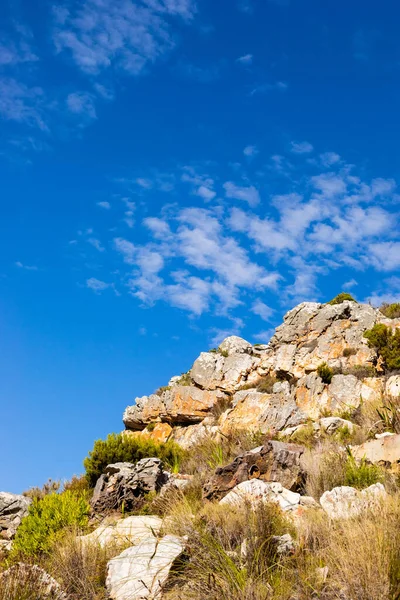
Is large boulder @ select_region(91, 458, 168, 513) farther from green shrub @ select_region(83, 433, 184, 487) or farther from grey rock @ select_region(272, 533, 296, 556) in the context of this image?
grey rock @ select_region(272, 533, 296, 556)

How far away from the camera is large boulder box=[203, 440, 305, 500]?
9.59 m

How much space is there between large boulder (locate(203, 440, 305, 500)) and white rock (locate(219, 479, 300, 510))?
1.02 m

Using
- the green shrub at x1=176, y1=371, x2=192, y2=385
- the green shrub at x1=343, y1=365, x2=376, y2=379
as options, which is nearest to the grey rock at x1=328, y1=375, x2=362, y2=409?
the green shrub at x1=343, y1=365, x2=376, y2=379

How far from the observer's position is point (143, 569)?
18.6 feet

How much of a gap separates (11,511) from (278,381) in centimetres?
1422

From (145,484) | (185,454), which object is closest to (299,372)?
(185,454)

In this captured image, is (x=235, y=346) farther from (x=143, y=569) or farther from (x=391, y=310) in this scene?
(x=143, y=569)

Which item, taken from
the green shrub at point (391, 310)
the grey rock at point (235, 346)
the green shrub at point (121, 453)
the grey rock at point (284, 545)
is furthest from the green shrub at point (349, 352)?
the grey rock at point (284, 545)

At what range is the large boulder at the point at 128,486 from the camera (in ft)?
36.3

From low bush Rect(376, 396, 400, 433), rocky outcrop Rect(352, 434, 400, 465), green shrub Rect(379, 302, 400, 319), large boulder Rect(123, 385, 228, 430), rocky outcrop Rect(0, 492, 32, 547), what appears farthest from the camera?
green shrub Rect(379, 302, 400, 319)

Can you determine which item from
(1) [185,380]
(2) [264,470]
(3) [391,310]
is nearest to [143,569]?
(2) [264,470]

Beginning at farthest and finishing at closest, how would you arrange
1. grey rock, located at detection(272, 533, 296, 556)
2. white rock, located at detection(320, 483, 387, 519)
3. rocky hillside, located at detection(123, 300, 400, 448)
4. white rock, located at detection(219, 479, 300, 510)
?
rocky hillside, located at detection(123, 300, 400, 448) → white rock, located at detection(219, 479, 300, 510) → white rock, located at detection(320, 483, 387, 519) → grey rock, located at detection(272, 533, 296, 556)

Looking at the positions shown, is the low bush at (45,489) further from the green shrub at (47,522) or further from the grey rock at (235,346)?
the grey rock at (235,346)

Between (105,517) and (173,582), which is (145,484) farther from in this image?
(173,582)
